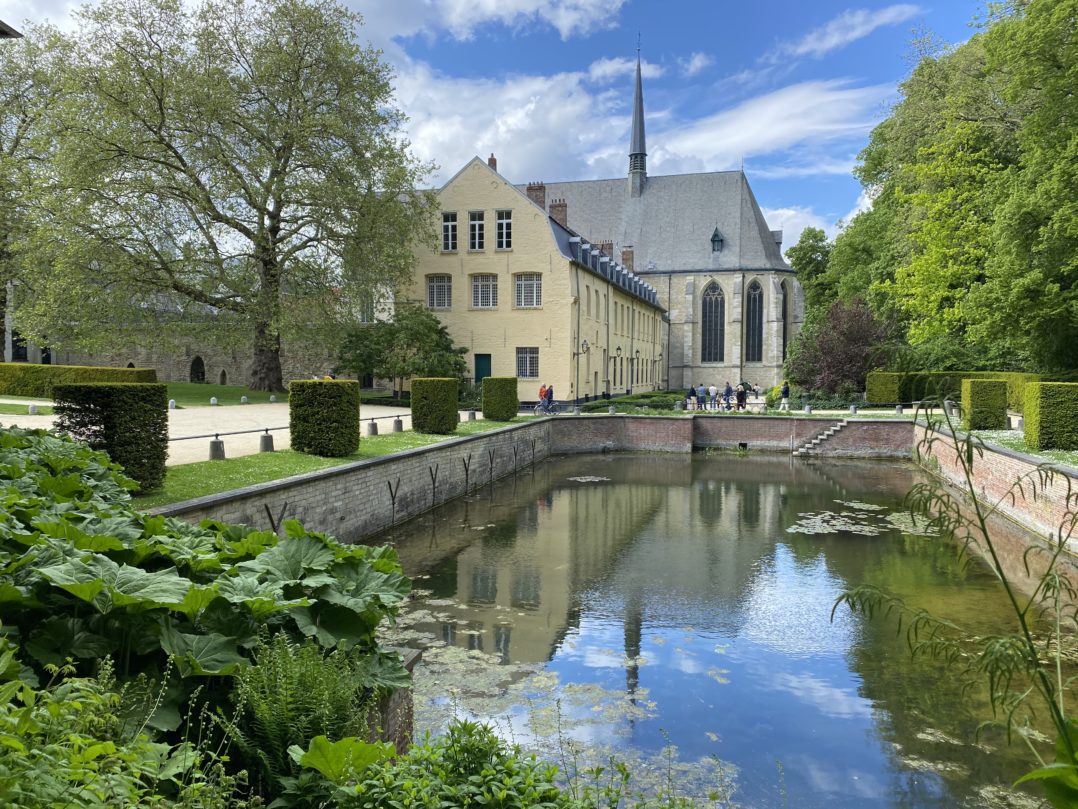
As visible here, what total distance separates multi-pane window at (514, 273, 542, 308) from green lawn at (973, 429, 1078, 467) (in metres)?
16.6

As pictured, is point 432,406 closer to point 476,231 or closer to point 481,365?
point 481,365

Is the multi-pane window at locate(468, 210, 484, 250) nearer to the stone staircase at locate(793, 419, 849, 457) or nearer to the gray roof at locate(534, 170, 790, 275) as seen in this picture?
the stone staircase at locate(793, 419, 849, 457)

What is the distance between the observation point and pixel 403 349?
27.9 m

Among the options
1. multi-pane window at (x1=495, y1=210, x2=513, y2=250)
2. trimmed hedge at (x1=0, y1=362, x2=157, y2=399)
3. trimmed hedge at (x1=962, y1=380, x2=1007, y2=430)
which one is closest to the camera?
trimmed hedge at (x1=962, y1=380, x2=1007, y2=430)

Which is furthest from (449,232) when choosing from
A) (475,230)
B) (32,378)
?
(32,378)

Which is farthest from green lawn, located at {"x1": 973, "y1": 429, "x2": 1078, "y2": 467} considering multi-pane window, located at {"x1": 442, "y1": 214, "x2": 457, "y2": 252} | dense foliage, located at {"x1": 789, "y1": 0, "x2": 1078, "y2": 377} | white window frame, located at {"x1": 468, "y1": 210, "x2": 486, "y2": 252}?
multi-pane window, located at {"x1": 442, "y1": 214, "x2": 457, "y2": 252}

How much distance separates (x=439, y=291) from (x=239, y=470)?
2161 centimetres

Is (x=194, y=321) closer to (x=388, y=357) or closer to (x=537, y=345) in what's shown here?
(x=388, y=357)

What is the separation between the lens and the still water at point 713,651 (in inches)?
202

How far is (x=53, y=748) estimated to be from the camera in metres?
1.83

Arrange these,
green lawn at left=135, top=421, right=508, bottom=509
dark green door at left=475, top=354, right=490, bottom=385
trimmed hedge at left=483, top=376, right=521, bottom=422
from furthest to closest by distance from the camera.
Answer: dark green door at left=475, top=354, right=490, bottom=385, trimmed hedge at left=483, top=376, right=521, bottom=422, green lawn at left=135, top=421, right=508, bottom=509

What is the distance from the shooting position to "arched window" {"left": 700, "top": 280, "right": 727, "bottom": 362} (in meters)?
51.4

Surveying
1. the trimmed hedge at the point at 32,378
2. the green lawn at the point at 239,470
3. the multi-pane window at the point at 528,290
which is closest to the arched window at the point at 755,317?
the multi-pane window at the point at 528,290

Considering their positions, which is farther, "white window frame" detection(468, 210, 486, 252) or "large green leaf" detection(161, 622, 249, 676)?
"white window frame" detection(468, 210, 486, 252)
